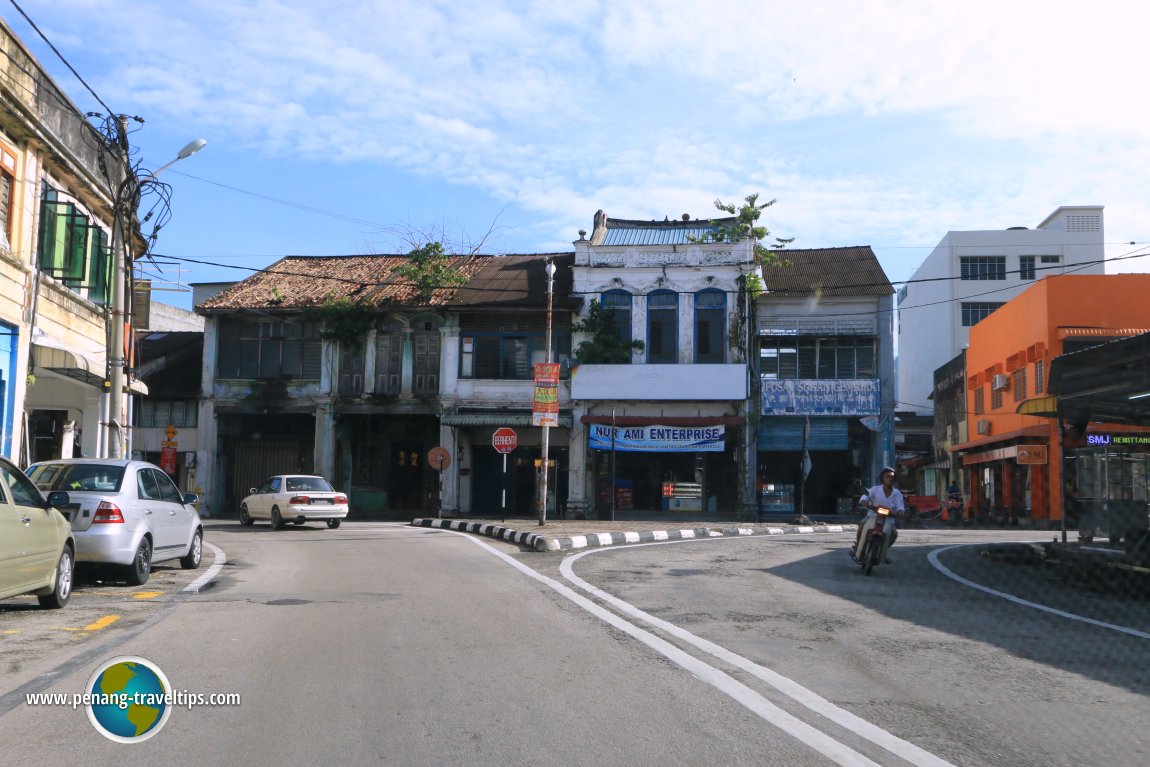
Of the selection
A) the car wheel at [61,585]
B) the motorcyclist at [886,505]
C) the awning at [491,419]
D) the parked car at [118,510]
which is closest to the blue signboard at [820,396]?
the awning at [491,419]

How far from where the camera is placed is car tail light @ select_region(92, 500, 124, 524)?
11694mm

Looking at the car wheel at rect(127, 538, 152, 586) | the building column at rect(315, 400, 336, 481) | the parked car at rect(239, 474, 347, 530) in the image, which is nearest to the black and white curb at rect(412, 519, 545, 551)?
the parked car at rect(239, 474, 347, 530)

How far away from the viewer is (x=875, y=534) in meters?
14.2

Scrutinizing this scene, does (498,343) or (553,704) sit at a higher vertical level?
(498,343)

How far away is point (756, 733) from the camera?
551 centimetres

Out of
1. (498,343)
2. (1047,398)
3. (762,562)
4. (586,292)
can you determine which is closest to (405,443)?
(498,343)

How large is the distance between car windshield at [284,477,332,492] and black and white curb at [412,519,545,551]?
3240mm

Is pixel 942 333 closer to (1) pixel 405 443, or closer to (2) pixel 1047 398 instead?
(1) pixel 405 443

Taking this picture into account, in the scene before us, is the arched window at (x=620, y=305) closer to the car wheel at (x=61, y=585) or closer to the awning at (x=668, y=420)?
the awning at (x=668, y=420)

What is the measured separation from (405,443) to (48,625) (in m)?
28.0

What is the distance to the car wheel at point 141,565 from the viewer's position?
1209cm

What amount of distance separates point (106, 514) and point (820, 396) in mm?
25366

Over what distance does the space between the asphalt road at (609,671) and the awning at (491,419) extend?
801 inches

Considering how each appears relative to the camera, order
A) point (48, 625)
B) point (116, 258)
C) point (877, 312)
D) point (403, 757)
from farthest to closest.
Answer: point (877, 312)
point (116, 258)
point (48, 625)
point (403, 757)
